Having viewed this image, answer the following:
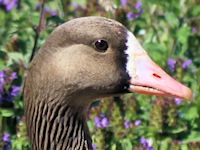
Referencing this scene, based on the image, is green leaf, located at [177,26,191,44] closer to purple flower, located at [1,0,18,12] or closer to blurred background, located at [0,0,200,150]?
blurred background, located at [0,0,200,150]

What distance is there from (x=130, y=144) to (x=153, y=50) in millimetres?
1210

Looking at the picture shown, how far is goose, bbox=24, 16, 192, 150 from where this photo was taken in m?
5.18

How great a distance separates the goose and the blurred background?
1.10 m

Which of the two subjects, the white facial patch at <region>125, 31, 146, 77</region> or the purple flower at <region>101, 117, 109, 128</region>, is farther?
the purple flower at <region>101, 117, 109, 128</region>

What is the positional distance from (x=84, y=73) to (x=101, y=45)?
180 mm

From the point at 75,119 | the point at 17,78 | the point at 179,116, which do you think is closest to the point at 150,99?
the point at 179,116

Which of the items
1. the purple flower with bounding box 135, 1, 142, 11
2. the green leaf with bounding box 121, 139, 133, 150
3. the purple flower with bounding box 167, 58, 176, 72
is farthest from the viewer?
the purple flower with bounding box 135, 1, 142, 11

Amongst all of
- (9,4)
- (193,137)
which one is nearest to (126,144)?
(193,137)

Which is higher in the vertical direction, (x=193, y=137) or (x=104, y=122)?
(x=104, y=122)

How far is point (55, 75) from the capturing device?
5.21 meters

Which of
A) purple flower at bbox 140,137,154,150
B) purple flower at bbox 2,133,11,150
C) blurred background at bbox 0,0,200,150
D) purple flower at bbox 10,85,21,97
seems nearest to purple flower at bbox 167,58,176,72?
blurred background at bbox 0,0,200,150

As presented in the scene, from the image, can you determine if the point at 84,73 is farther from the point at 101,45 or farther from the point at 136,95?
the point at 136,95

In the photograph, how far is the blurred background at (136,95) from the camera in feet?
21.6

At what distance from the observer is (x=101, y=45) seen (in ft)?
17.1
